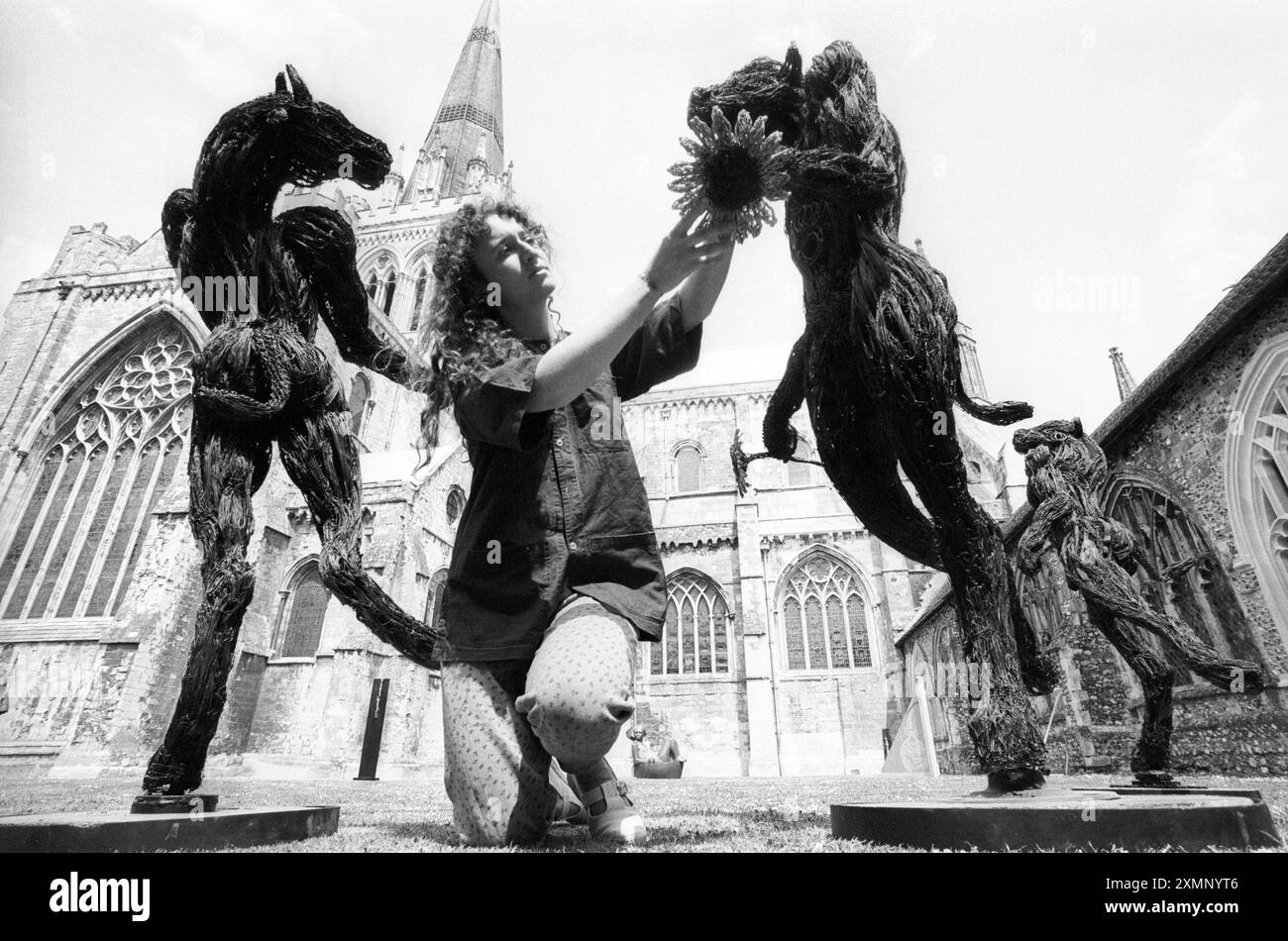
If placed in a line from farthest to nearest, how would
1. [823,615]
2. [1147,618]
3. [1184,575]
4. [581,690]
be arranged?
Result: [823,615] → [1184,575] → [1147,618] → [581,690]

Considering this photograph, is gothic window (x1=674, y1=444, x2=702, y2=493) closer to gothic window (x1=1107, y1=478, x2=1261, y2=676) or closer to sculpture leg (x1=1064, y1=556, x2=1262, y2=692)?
gothic window (x1=1107, y1=478, x2=1261, y2=676)

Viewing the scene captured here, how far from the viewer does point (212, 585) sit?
247cm

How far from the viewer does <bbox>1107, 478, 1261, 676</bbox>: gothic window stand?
6898 mm

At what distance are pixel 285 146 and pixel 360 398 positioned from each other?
22894mm

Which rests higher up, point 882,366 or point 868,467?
point 882,366

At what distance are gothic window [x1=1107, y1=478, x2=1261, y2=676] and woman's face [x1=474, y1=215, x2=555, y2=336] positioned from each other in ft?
23.4

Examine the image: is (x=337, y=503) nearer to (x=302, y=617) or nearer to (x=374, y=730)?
(x=374, y=730)

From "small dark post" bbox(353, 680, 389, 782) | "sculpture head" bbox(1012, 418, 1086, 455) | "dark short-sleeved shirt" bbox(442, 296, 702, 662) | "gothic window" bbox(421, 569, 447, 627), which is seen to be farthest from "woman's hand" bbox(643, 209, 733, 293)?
"gothic window" bbox(421, 569, 447, 627)

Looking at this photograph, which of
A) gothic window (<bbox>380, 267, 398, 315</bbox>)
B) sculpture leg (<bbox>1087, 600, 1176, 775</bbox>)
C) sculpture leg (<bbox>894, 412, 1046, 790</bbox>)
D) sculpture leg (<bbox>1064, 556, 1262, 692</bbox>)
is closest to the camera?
sculpture leg (<bbox>894, 412, 1046, 790</bbox>)

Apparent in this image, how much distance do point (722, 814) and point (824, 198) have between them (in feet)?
10.1

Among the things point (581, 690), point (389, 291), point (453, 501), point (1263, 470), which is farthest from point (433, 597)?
point (389, 291)

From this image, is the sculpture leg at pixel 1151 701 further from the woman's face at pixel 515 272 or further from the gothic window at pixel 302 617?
the gothic window at pixel 302 617

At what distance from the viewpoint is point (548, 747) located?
1.54m

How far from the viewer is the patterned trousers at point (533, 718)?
Result: 146cm
